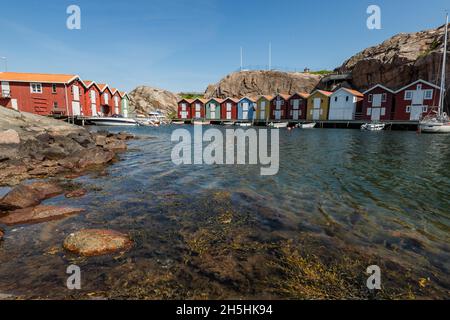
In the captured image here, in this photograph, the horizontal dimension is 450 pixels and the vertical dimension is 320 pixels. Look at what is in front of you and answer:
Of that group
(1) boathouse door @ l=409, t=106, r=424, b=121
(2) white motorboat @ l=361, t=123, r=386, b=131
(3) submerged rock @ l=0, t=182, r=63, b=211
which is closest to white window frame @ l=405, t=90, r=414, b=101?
(1) boathouse door @ l=409, t=106, r=424, b=121

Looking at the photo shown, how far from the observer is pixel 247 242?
606 centimetres

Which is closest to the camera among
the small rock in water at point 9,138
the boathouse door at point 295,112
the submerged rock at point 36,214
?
the submerged rock at point 36,214

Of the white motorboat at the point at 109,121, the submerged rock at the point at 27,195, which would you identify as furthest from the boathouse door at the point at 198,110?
the submerged rock at the point at 27,195

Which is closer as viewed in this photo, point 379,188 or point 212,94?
point 379,188

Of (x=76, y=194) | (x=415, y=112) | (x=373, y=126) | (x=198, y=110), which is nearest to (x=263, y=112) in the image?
(x=198, y=110)

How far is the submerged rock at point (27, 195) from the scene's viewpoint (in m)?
7.48

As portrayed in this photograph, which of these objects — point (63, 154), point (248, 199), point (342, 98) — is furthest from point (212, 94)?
point (248, 199)

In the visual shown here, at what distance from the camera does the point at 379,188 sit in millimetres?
10812

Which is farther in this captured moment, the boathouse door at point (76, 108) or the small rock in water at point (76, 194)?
the boathouse door at point (76, 108)

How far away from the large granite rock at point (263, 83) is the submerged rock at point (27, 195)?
10642cm

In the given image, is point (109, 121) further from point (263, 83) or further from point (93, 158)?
point (263, 83)

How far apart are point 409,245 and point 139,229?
6603mm

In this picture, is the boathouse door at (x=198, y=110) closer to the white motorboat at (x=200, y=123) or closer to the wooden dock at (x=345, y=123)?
the wooden dock at (x=345, y=123)
